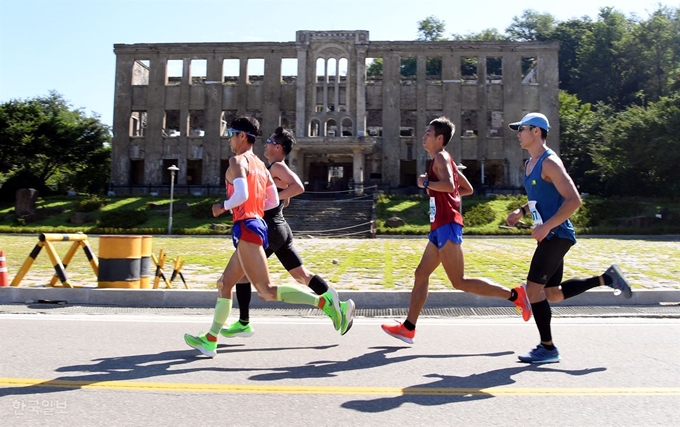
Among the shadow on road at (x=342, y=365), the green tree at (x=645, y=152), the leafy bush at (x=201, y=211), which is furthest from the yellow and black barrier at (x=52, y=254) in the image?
the green tree at (x=645, y=152)

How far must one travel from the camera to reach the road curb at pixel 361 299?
7.96 m

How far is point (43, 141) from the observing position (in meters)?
40.9

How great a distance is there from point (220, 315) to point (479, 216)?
2488 cm

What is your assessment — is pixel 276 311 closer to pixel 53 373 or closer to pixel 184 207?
pixel 53 373

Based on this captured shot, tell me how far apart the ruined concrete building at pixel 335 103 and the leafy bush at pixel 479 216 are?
35.8 feet

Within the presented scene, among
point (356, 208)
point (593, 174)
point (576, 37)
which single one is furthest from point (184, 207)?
point (576, 37)

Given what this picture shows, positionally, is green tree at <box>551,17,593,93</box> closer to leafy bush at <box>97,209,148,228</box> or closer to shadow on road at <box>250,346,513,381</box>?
leafy bush at <box>97,209,148,228</box>

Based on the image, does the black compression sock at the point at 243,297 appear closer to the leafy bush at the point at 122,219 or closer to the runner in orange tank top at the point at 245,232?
the runner in orange tank top at the point at 245,232

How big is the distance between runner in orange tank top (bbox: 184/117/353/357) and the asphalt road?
360 mm

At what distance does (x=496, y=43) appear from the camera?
4088 cm

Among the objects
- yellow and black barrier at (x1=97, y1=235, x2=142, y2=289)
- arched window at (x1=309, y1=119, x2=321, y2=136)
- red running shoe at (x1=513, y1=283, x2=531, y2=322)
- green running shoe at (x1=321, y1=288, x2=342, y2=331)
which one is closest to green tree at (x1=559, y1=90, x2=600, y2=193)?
arched window at (x1=309, y1=119, x2=321, y2=136)

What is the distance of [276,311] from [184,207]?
26.3m

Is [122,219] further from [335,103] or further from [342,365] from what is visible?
[342,365]

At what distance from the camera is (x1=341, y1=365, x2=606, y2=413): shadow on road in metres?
3.56
